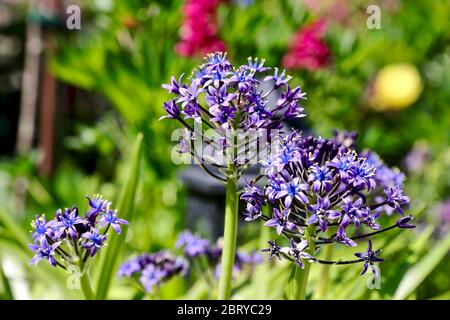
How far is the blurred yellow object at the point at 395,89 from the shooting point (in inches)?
146

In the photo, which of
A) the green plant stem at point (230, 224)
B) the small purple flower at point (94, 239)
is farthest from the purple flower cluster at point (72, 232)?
the green plant stem at point (230, 224)

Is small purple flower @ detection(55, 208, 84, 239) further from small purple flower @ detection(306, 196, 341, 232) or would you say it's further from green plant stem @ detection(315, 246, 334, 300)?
green plant stem @ detection(315, 246, 334, 300)

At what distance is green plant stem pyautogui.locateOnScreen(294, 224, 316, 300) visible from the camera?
0.97 meters

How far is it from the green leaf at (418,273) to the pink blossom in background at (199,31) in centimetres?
131

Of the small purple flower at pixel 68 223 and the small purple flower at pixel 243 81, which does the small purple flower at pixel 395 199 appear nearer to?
the small purple flower at pixel 243 81

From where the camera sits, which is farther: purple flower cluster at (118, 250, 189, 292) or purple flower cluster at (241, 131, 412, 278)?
purple flower cluster at (118, 250, 189, 292)

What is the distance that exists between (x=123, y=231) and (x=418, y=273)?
0.58 meters

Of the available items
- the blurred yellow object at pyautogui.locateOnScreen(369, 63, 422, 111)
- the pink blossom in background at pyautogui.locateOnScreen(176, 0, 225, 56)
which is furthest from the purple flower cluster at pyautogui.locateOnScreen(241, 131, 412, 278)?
the blurred yellow object at pyautogui.locateOnScreen(369, 63, 422, 111)

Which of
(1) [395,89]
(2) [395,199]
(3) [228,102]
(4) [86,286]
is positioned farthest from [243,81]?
(1) [395,89]

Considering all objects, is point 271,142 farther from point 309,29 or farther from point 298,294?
point 309,29

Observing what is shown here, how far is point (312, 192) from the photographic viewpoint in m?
0.95

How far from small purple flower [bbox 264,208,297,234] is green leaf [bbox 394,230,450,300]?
0.39 meters

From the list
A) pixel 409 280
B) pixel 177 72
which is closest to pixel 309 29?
pixel 177 72
